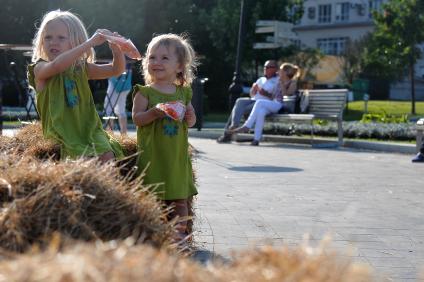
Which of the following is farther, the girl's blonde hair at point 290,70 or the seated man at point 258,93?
the girl's blonde hair at point 290,70

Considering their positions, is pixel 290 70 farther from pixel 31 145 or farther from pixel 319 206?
pixel 31 145

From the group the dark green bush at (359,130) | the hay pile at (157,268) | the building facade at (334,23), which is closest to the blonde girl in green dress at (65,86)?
the hay pile at (157,268)

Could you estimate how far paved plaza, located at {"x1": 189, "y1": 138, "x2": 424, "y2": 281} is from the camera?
17.1 ft

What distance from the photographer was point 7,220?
2.51 m

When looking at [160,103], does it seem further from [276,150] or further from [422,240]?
[276,150]

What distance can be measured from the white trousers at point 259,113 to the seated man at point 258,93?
239 millimetres

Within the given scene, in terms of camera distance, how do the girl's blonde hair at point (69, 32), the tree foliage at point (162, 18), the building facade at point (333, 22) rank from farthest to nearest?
the building facade at point (333, 22) < the tree foliage at point (162, 18) < the girl's blonde hair at point (69, 32)

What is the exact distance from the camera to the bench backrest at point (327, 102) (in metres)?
15.4

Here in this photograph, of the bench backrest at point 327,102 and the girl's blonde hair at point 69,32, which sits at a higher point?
the girl's blonde hair at point 69,32

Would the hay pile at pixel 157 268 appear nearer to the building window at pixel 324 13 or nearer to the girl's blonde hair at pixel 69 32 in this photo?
the girl's blonde hair at pixel 69 32

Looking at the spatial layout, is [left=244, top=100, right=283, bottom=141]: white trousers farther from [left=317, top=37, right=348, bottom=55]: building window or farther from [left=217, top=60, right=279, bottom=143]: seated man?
[left=317, top=37, right=348, bottom=55]: building window

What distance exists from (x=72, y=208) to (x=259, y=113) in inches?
501

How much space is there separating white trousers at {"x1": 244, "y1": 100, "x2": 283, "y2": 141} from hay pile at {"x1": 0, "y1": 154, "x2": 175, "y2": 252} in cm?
1229

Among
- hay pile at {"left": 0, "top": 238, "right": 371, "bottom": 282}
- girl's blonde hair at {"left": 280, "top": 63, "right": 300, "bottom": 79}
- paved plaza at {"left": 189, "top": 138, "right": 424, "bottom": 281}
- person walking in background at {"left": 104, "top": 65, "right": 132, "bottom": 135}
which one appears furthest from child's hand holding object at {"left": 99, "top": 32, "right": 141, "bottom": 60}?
girl's blonde hair at {"left": 280, "top": 63, "right": 300, "bottom": 79}
